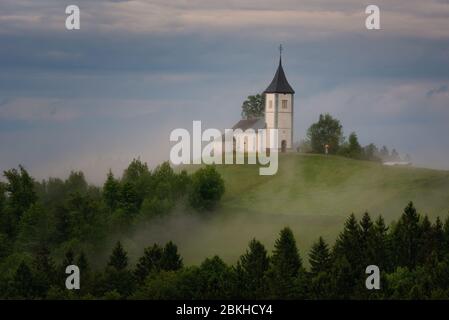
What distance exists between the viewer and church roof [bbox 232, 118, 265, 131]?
18150cm

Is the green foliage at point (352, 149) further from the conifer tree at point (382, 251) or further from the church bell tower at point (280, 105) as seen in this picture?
the conifer tree at point (382, 251)

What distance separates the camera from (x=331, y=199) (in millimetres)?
152625

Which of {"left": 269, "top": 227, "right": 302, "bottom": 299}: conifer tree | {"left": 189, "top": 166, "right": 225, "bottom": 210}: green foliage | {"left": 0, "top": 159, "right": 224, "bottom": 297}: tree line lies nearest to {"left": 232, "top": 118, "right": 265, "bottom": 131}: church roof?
{"left": 0, "top": 159, "right": 224, "bottom": 297}: tree line

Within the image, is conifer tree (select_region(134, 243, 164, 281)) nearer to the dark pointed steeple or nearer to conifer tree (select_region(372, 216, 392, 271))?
conifer tree (select_region(372, 216, 392, 271))

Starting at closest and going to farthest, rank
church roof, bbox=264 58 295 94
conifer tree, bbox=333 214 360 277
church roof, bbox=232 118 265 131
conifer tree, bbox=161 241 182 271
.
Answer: conifer tree, bbox=333 214 360 277
conifer tree, bbox=161 241 182 271
church roof, bbox=264 58 295 94
church roof, bbox=232 118 265 131

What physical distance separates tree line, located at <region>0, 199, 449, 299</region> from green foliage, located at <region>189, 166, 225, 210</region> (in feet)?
87.4

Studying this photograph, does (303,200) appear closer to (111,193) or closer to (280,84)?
(111,193)

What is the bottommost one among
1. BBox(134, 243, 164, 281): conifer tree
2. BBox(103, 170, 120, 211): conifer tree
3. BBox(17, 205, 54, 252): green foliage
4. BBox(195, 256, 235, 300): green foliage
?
BBox(195, 256, 235, 300): green foliage

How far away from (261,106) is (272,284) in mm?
87500

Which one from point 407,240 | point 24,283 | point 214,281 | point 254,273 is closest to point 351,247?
point 407,240

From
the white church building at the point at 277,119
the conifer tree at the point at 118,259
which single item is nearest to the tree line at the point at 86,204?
the conifer tree at the point at 118,259

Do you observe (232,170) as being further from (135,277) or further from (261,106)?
(135,277)

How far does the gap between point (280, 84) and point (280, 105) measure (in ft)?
8.81
